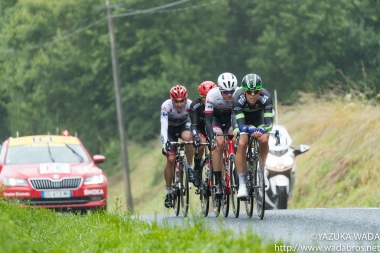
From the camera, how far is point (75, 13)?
58.9m

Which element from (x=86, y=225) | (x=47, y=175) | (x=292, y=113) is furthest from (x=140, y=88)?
(x=86, y=225)

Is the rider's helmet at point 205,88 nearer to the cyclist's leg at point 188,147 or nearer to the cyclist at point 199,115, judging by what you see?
the cyclist at point 199,115

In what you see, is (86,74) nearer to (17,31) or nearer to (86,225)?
(17,31)

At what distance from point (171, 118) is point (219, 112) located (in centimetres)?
145

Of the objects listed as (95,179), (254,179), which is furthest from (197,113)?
(95,179)

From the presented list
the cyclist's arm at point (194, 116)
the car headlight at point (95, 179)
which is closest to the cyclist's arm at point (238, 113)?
the cyclist's arm at point (194, 116)

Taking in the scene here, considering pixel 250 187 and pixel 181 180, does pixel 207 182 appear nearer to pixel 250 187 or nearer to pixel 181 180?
pixel 181 180

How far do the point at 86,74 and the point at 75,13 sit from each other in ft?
11.9

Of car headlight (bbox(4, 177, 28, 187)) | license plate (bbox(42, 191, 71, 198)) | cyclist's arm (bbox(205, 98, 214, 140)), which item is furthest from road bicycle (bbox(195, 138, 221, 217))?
car headlight (bbox(4, 177, 28, 187))

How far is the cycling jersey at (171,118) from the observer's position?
16250mm

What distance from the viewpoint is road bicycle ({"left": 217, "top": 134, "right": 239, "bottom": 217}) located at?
1480 centimetres

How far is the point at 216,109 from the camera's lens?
50.7ft

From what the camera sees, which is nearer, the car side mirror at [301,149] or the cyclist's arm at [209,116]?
the cyclist's arm at [209,116]

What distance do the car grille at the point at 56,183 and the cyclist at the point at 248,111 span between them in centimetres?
524
